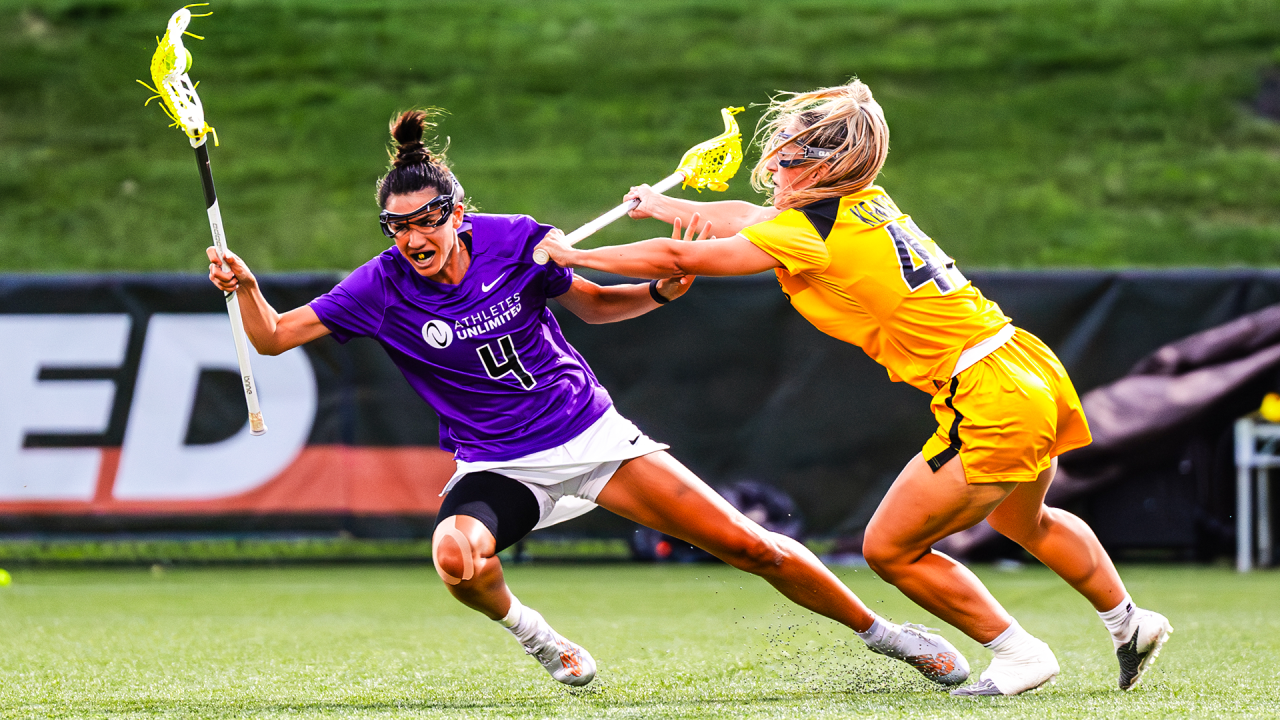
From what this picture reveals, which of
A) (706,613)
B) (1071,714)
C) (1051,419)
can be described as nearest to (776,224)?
(1051,419)

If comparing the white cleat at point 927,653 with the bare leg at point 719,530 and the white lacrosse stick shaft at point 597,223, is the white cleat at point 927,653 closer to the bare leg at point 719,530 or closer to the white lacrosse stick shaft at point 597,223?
the bare leg at point 719,530

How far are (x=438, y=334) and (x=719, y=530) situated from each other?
106 cm

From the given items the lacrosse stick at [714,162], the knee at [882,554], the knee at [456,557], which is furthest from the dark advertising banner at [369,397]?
the knee at [456,557]

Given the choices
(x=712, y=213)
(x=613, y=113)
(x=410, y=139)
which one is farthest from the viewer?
(x=613, y=113)

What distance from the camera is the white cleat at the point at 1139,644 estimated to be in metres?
4.24

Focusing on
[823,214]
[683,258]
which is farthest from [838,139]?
[683,258]

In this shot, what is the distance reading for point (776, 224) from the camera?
399cm

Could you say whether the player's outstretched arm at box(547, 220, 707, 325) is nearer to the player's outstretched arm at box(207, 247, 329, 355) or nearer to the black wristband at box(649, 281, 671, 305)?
the black wristband at box(649, 281, 671, 305)

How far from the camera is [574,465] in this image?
14.2 feet

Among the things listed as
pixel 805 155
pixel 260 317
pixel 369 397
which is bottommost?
pixel 369 397

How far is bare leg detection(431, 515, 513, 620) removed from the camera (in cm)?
407

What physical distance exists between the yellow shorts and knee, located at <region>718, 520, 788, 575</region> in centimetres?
56

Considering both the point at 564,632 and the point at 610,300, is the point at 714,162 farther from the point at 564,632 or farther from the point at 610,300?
the point at 564,632

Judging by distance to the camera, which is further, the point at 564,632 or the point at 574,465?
the point at 564,632
